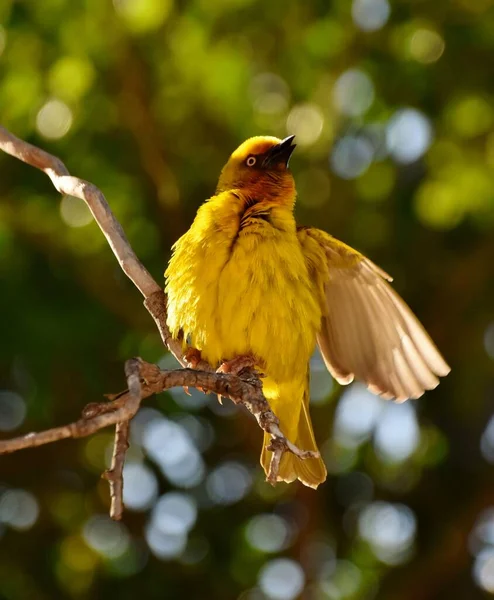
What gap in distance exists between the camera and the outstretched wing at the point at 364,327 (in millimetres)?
4887

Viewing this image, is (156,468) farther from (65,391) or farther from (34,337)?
(34,337)

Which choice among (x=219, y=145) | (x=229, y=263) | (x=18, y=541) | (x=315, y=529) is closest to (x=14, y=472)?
(x=18, y=541)

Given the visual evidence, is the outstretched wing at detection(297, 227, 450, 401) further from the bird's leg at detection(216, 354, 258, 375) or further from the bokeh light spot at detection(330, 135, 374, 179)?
the bokeh light spot at detection(330, 135, 374, 179)

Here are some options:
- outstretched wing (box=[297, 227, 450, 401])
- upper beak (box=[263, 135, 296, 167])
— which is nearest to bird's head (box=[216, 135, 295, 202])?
upper beak (box=[263, 135, 296, 167])

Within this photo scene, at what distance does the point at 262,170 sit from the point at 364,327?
942 mm

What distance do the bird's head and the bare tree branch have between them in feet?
3.00

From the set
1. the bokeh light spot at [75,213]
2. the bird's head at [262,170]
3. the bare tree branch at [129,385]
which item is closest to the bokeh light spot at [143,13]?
the bokeh light spot at [75,213]

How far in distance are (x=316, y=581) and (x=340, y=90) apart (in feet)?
10.8

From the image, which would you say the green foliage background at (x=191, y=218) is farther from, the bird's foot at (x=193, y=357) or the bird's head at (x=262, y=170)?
the bird's foot at (x=193, y=357)

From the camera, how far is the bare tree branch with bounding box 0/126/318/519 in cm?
234

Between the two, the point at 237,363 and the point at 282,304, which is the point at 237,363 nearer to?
the point at 237,363

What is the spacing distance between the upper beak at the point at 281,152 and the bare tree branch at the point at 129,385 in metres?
1.11

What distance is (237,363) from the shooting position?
4238mm

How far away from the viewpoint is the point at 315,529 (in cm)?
727
